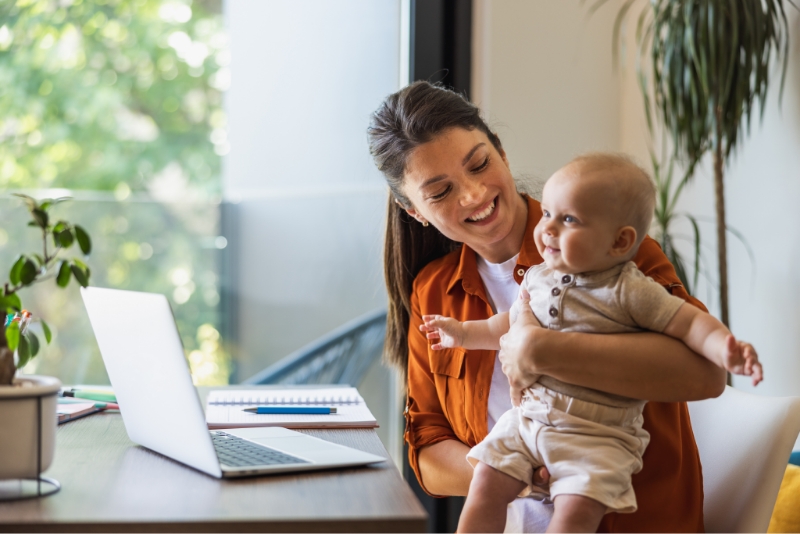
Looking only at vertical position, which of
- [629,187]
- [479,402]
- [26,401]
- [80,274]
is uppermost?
[629,187]

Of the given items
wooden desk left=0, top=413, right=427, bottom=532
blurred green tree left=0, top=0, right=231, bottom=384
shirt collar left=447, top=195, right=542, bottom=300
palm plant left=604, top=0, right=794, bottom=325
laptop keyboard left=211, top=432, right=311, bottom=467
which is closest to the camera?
wooden desk left=0, top=413, right=427, bottom=532

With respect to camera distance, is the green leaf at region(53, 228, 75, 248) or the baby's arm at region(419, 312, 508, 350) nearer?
the green leaf at region(53, 228, 75, 248)

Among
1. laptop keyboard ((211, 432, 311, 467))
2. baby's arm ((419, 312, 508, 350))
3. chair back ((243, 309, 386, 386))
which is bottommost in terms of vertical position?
chair back ((243, 309, 386, 386))

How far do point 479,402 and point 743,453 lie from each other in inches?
18.3

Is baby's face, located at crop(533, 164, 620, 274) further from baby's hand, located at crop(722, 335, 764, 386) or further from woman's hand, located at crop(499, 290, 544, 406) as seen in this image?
baby's hand, located at crop(722, 335, 764, 386)

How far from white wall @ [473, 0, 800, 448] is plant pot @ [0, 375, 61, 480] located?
1.63 metres

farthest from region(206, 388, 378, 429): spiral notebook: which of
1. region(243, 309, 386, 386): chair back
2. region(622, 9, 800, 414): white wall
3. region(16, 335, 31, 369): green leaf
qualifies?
region(622, 9, 800, 414): white wall

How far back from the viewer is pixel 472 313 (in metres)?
1.48

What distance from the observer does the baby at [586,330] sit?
40.6 inches

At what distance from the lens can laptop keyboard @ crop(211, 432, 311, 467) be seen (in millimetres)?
1027

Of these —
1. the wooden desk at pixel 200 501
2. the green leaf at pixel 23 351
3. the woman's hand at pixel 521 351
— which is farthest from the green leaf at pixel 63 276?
the woman's hand at pixel 521 351

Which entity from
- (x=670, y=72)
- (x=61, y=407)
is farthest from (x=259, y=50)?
(x=61, y=407)

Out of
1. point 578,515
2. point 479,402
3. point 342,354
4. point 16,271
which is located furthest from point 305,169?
point 578,515

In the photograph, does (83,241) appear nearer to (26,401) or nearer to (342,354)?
(26,401)
